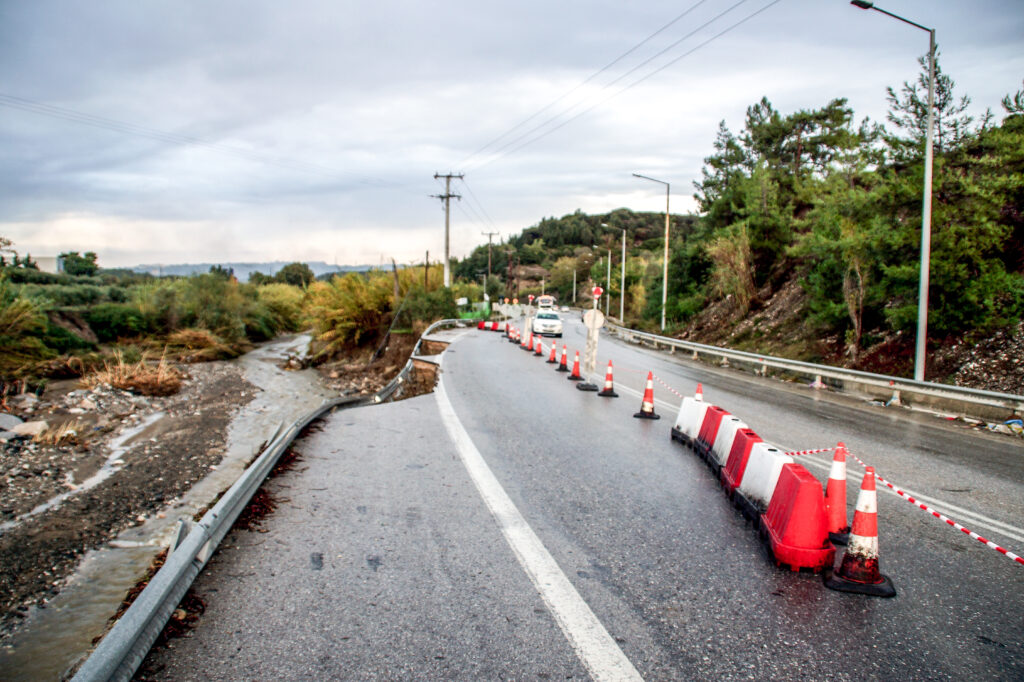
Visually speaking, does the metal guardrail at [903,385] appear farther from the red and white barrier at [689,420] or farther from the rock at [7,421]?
the rock at [7,421]

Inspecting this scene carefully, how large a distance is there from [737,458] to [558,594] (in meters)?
3.07

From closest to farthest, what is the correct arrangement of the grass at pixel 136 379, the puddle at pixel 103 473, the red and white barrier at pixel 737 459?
the red and white barrier at pixel 737 459
the puddle at pixel 103 473
the grass at pixel 136 379

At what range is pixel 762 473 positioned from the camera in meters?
5.46

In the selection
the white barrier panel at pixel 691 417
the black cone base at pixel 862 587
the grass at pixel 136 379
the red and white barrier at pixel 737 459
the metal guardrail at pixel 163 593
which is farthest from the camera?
the grass at pixel 136 379

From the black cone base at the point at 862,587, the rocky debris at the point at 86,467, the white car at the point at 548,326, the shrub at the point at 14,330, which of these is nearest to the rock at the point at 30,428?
the rocky debris at the point at 86,467

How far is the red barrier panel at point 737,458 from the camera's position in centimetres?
604

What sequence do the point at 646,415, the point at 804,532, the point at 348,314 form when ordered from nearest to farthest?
the point at 804,532
the point at 646,415
the point at 348,314

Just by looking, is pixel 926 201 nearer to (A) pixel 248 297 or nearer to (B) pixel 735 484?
(B) pixel 735 484

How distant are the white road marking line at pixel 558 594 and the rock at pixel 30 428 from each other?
1401 cm

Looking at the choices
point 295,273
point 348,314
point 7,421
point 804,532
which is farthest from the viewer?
point 295,273

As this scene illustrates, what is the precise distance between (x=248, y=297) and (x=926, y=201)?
51154 mm

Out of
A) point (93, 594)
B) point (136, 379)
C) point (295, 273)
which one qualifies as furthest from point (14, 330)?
point (295, 273)

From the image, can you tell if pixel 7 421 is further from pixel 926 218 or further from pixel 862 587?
pixel 926 218

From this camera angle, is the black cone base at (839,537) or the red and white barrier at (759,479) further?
the red and white barrier at (759,479)
